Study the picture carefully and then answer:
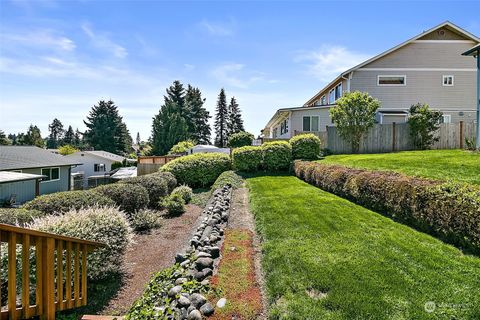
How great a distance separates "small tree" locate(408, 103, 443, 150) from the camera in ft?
52.7

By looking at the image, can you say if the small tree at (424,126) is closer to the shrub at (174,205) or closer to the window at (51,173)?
the shrub at (174,205)

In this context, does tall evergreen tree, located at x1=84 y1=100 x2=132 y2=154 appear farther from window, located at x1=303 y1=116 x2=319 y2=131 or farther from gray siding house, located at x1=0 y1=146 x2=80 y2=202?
window, located at x1=303 y1=116 x2=319 y2=131

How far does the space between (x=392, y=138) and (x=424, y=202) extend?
13262mm

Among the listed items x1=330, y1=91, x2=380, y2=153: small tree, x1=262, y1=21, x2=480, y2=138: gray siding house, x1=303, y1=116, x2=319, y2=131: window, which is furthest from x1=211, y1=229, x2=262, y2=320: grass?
x1=303, y1=116, x2=319, y2=131: window

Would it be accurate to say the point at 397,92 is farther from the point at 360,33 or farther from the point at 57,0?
the point at 57,0

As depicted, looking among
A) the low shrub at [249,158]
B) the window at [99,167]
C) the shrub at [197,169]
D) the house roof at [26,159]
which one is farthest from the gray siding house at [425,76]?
the window at [99,167]

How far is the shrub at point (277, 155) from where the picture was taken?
1520cm

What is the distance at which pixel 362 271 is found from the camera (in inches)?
154

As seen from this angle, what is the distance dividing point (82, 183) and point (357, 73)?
99.0 ft

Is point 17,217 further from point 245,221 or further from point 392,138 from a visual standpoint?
point 392,138

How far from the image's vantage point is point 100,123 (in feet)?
163

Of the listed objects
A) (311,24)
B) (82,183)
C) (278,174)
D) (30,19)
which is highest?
(311,24)

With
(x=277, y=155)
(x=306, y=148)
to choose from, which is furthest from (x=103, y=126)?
(x=306, y=148)

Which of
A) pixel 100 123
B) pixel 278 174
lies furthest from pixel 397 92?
pixel 100 123
